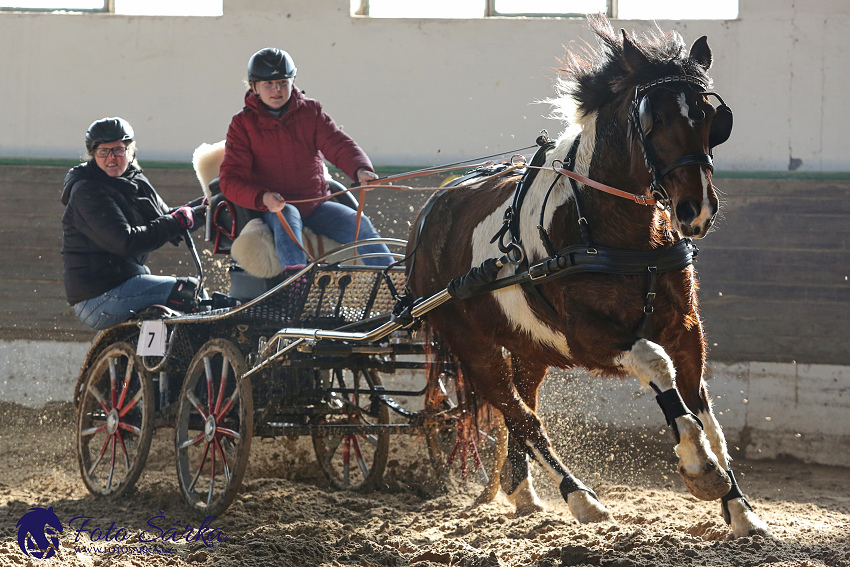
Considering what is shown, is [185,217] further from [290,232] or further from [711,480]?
[711,480]

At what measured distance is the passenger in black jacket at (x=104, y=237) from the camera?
4.28 metres

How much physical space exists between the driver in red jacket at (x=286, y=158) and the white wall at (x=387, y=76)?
4.98 feet

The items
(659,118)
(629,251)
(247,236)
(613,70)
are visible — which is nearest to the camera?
(659,118)

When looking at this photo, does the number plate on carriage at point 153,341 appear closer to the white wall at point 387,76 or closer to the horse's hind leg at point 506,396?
the horse's hind leg at point 506,396

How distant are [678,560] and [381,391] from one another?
1837 millimetres

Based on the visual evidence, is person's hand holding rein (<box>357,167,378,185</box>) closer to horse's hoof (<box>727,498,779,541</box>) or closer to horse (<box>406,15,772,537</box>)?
horse (<box>406,15,772,537</box>)

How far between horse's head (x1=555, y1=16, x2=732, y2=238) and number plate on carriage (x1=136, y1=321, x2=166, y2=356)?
2.30 m

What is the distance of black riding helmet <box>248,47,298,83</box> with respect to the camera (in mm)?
4031

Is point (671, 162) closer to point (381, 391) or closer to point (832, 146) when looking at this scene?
point (381, 391)

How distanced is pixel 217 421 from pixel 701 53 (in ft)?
8.44

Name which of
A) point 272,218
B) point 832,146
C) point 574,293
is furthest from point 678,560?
point 832,146

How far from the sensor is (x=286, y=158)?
4203 mm

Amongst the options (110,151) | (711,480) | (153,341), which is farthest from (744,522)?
(110,151)

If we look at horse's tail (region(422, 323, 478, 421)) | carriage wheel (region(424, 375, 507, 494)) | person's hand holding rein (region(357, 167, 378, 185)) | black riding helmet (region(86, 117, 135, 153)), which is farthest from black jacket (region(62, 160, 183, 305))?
carriage wheel (region(424, 375, 507, 494))
